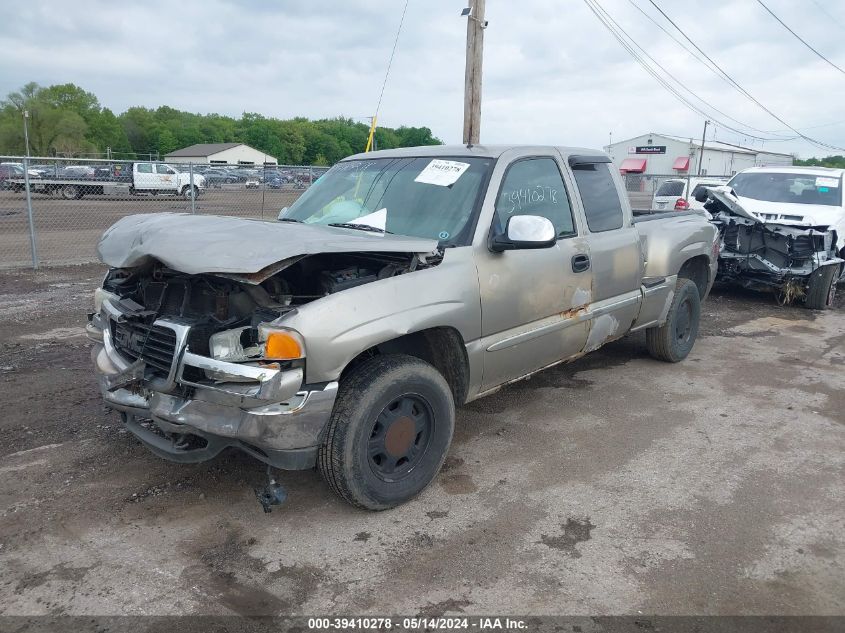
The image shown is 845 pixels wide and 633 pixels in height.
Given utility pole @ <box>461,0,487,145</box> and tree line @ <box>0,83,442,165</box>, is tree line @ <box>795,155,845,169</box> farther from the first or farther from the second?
utility pole @ <box>461,0,487,145</box>

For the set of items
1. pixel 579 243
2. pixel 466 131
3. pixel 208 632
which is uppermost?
pixel 466 131

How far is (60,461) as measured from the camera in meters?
3.85

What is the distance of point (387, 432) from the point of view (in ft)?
10.8

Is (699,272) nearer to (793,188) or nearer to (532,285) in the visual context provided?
(532,285)

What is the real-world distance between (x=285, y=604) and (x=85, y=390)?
125 inches

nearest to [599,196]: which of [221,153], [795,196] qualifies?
[795,196]

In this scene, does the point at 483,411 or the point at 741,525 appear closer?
the point at 741,525

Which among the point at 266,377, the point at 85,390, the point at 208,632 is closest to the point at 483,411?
the point at 266,377

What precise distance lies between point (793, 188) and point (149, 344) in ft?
32.4

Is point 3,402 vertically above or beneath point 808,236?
beneath

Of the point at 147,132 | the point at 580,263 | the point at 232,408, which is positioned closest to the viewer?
the point at 232,408

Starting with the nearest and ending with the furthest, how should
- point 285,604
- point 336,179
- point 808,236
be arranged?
point 285,604 → point 336,179 → point 808,236

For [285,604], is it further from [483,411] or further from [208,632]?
[483,411]

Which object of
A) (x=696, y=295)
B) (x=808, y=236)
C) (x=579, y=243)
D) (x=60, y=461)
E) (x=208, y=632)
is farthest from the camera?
(x=808, y=236)
